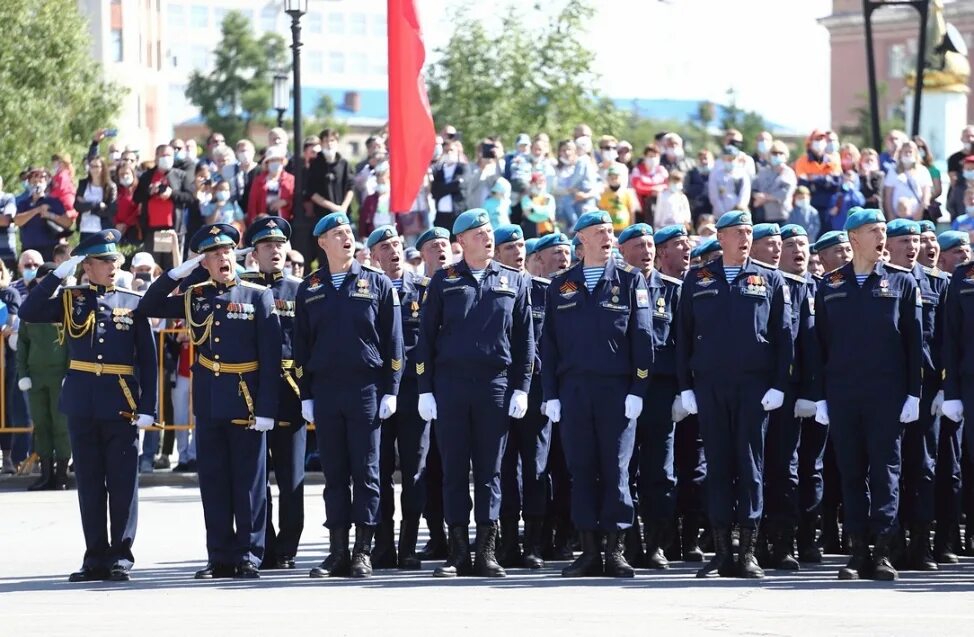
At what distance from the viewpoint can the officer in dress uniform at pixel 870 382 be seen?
11.9m

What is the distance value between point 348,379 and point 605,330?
1615 mm

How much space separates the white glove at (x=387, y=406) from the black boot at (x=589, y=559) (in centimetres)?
139

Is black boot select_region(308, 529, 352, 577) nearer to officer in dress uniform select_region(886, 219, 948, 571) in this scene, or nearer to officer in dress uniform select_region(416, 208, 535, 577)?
officer in dress uniform select_region(416, 208, 535, 577)

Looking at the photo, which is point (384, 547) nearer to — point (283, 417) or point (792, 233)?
point (283, 417)

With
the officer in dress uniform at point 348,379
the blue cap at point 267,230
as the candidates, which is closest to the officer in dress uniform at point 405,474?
the officer in dress uniform at point 348,379

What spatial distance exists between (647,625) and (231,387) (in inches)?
139

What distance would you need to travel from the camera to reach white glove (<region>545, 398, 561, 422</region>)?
40.2 ft

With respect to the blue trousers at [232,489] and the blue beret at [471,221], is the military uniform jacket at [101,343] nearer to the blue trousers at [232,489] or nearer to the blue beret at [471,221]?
the blue trousers at [232,489]

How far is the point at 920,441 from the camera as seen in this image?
1232 centimetres

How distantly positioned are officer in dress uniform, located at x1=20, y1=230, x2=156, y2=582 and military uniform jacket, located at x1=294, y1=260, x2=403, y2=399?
107cm

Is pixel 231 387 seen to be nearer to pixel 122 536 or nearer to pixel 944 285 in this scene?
pixel 122 536

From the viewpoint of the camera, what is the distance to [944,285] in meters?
12.8

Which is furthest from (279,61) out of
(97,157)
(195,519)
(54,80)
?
(195,519)

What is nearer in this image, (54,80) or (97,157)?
(97,157)
